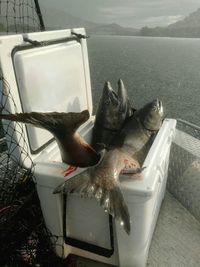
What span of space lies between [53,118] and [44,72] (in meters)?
0.82

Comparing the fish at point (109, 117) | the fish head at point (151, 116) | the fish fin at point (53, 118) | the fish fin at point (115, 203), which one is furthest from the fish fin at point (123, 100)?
the fish fin at point (115, 203)

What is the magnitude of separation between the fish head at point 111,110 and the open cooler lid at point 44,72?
1.01ft

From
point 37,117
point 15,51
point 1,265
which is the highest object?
point 15,51

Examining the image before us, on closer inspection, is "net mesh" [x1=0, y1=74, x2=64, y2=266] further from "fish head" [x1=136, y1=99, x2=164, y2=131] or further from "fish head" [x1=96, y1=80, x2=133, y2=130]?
"fish head" [x1=136, y1=99, x2=164, y2=131]

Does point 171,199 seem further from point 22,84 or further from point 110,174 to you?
point 22,84

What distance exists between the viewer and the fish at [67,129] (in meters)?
1.80

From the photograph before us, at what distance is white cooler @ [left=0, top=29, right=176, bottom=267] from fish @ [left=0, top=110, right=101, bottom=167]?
0.11 metres

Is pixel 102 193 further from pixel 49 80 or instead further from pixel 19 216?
pixel 49 80

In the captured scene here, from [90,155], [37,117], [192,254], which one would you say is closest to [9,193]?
[90,155]

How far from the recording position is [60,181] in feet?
6.70

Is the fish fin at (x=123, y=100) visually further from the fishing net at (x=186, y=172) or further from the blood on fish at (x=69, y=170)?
the blood on fish at (x=69, y=170)

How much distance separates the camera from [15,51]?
2.18m

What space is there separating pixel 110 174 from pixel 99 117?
3.72ft

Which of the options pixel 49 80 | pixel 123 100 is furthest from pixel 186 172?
pixel 49 80
